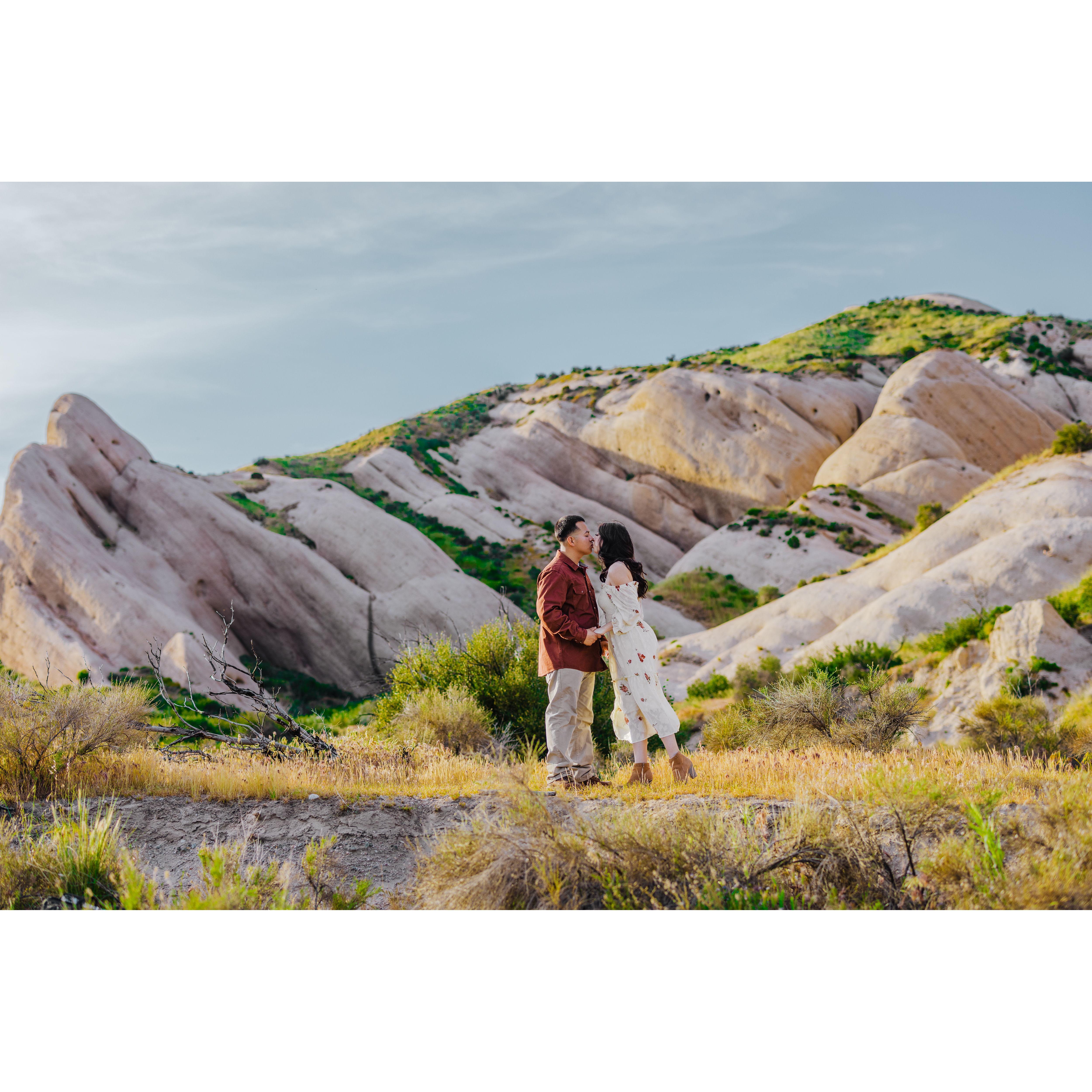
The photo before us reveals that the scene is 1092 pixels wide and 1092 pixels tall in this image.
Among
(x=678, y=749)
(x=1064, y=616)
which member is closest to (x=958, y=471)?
(x=1064, y=616)

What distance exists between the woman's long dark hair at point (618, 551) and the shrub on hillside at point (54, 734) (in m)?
5.34

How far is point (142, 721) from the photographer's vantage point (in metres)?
9.96

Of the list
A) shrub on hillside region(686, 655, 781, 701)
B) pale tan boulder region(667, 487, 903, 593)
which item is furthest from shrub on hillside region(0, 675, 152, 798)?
pale tan boulder region(667, 487, 903, 593)

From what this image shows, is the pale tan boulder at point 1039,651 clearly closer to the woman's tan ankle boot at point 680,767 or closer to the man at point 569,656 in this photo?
the woman's tan ankle boot at point 680,767

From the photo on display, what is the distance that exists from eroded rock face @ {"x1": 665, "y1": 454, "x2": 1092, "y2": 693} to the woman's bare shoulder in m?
14.6

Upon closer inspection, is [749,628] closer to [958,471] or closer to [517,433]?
[958,471]

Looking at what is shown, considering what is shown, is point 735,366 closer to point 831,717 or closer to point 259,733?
point 831,717

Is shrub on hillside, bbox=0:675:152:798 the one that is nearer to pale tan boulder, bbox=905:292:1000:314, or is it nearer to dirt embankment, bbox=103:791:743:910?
dirt embankment, bbox=103:791:743:910

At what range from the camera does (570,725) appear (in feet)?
22.5

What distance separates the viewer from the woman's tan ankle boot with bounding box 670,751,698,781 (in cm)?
681

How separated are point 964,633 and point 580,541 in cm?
1304

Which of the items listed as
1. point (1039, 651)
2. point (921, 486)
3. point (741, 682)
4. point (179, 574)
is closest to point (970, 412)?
point (921, 486)

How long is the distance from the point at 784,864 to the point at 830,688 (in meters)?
8.00

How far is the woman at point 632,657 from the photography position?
21.9ft
